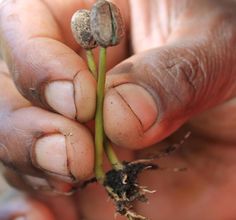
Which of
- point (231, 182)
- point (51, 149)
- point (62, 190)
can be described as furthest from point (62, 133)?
point (231, 182)

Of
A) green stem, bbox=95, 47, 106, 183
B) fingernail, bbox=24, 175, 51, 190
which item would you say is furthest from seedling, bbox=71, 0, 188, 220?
fingernail, bbox=24, 175, 51, 190

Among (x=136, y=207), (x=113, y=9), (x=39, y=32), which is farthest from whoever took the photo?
(x=136, y=207)

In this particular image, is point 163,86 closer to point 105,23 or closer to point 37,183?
point 105,23

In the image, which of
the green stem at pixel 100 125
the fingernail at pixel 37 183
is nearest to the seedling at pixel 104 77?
the green stem at pixel 100 125

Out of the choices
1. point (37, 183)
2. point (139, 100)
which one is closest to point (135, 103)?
point (139, 100)

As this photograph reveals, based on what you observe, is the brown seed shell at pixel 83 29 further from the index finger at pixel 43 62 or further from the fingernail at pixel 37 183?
the fingernail at pixel 37 183

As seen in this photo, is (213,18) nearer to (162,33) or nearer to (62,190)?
(162,33)
